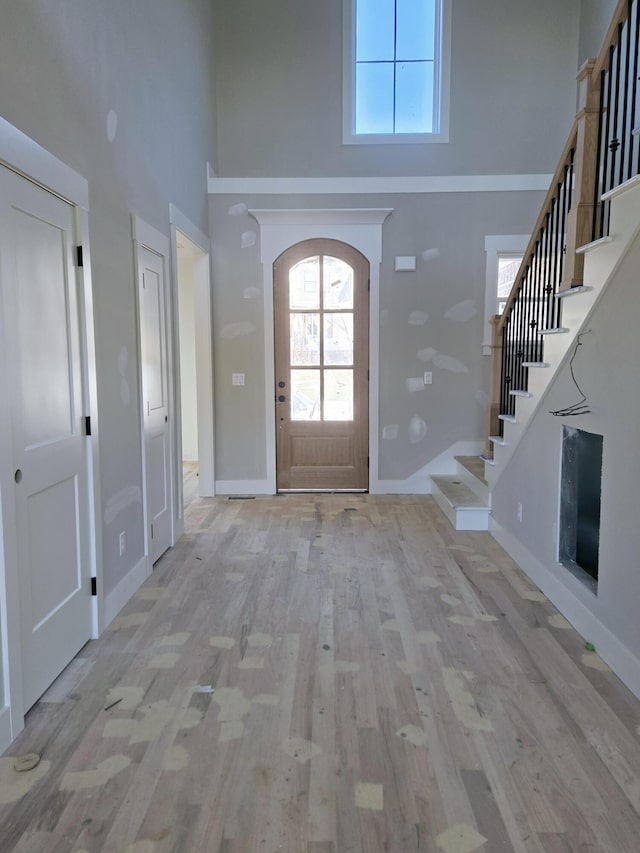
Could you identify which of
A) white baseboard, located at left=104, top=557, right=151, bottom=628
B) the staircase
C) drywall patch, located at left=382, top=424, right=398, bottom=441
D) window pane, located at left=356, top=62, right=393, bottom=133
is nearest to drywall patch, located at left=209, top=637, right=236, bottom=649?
white baseboard, located at left=104, top=557, right=151, bottom=628

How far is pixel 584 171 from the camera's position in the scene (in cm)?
287

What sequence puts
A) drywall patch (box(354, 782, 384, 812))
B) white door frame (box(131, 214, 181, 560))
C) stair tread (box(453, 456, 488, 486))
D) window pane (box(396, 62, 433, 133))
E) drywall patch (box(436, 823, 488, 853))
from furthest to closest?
1. window pane (box(396, 62, 433, 133))
2. stair tread (box(453, 456, 488, 486))
3. white door frame (box(131, 214, 181, 560))
4. drywall patch (box(354, 782, 384, 812))
5. drywall patch (box(436, 823, 488, 853))

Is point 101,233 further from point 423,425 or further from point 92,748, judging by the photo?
point 423,425

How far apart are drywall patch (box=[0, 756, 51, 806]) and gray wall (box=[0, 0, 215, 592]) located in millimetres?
1072

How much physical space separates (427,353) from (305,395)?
4.05 feet

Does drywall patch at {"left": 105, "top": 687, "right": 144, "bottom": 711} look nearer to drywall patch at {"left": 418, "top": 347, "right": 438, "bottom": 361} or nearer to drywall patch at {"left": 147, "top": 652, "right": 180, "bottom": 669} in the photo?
drywall patch at {"left": 147, "top": 652, "right": 180, "bottom": 669}

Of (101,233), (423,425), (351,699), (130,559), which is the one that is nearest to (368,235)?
(423,425)

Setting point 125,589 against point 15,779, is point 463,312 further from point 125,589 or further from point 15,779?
point 15,779

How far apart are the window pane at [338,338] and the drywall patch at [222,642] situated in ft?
10.6

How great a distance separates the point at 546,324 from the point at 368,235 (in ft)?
7.80

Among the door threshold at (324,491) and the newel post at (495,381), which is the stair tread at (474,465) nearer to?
the newel post at (495,381)

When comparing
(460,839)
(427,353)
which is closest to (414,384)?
(427,353)

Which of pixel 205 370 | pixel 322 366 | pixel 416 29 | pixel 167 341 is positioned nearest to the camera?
pixel 167 341

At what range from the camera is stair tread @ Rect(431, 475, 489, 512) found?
443cm
